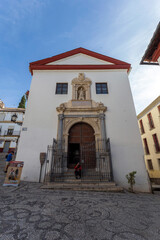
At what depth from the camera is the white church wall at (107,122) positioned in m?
5.79

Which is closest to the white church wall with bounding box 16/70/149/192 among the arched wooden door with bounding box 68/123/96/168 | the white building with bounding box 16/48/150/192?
the white building with bounding box 16/48/150/192

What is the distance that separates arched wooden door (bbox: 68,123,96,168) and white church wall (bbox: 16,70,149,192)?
1.06 meters

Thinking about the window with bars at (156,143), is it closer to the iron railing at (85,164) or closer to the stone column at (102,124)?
the stone column at (102,124)

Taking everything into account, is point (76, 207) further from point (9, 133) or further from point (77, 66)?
point (9, 133)

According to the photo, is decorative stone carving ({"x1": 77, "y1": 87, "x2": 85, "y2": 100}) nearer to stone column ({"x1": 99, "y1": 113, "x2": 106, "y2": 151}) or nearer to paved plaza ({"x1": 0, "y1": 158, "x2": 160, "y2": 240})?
stone column ({"x1": 99, "y1": 113, "x2": 106, "y2": 151})

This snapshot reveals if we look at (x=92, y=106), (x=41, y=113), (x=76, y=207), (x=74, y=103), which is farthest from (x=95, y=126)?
(x=76, y=207)

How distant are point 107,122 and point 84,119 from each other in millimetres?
1414

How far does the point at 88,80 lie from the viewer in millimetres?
8078

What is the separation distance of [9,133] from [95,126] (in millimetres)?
20078

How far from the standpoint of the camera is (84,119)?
6945 millimetres

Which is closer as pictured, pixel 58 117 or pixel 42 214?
pixel 42 214

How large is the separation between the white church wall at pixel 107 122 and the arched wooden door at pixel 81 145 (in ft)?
3.48

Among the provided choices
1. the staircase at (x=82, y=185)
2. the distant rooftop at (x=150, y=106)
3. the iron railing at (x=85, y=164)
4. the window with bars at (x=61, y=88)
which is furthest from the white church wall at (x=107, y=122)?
the distant rooftop at (x=150, y=106)

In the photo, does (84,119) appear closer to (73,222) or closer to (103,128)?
(103,128)
